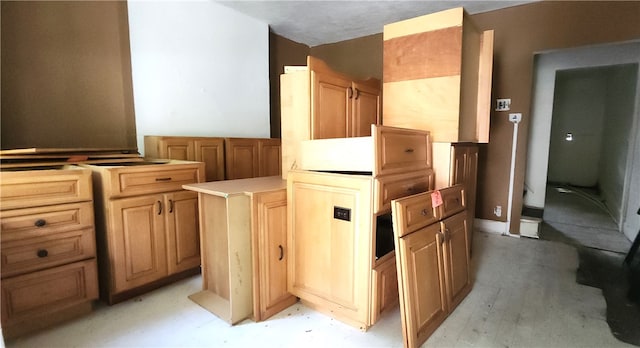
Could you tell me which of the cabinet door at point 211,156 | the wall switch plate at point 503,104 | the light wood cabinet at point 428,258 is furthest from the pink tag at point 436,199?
the wall switch plate at point 503,104

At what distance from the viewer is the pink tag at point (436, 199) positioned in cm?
167

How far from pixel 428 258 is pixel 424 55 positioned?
1334 mm

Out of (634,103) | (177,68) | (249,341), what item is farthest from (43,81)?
(634,103)

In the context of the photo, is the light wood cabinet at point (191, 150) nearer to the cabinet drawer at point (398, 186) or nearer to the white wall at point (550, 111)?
the cabinet drawer at point (398, 186)

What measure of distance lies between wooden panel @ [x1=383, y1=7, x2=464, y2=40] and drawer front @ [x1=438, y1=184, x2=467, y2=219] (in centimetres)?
105

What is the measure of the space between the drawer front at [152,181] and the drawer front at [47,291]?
45cm

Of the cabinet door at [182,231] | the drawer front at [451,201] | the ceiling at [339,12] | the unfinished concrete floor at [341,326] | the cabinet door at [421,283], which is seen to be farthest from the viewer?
the ceiling at [339,12]

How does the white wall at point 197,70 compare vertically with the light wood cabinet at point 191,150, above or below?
above

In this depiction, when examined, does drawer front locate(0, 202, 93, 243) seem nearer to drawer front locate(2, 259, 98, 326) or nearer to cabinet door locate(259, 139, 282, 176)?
drawer front locate(2, 259, 98, 326)

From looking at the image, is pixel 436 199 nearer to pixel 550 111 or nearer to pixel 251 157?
pixel 251 157

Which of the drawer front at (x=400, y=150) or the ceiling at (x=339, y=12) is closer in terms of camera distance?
the drawer front at (x=400, y=150)

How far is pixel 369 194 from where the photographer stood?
4.89ft

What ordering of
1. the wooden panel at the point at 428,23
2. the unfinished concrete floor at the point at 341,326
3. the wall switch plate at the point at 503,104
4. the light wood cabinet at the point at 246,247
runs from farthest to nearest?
the wall switch plate at the point at 503,104, the wooden panel at the point at 428,23, the light wood cabinet at the point at 246,247, the unfinished concrete floor at the point at 341,326

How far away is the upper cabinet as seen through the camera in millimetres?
1944
